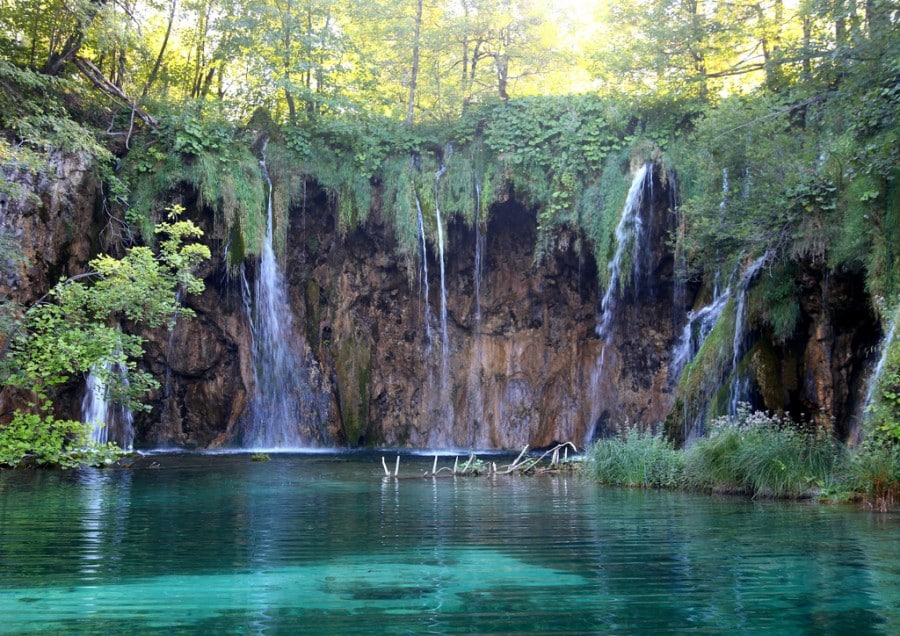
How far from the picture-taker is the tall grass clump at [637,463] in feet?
39.1

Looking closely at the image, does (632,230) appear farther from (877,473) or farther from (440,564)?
(440,564)

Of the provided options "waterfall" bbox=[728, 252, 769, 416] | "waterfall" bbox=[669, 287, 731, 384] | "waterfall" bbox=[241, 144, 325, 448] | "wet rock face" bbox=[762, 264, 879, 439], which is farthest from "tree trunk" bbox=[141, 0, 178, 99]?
"wet rock face" bbox=[762, 264, 879, 439]

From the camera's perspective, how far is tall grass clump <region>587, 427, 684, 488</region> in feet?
39.1

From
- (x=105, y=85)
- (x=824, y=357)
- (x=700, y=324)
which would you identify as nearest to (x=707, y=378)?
(x=824, y=357)

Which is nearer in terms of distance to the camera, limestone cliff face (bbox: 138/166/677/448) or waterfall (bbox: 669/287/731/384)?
waterfall (bbox: 669/287/731/384)

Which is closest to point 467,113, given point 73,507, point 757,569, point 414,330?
point 414,330

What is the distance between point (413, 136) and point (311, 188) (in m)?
3.29

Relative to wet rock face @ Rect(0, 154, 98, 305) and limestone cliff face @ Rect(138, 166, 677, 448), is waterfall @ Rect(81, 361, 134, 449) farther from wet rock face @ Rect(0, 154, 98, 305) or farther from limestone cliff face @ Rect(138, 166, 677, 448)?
wet rock face @ Rect(0, 154, 98, 305)

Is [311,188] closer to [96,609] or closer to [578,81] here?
[578,81]

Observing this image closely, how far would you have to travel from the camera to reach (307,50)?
24016 millimetres

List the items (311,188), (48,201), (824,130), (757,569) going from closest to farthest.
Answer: (757,569), (824,130), (48,201), (311,188)

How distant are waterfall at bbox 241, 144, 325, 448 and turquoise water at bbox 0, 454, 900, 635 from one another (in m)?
11.8

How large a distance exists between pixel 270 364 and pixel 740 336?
12.7 m

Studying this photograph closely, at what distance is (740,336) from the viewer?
14.9 m
